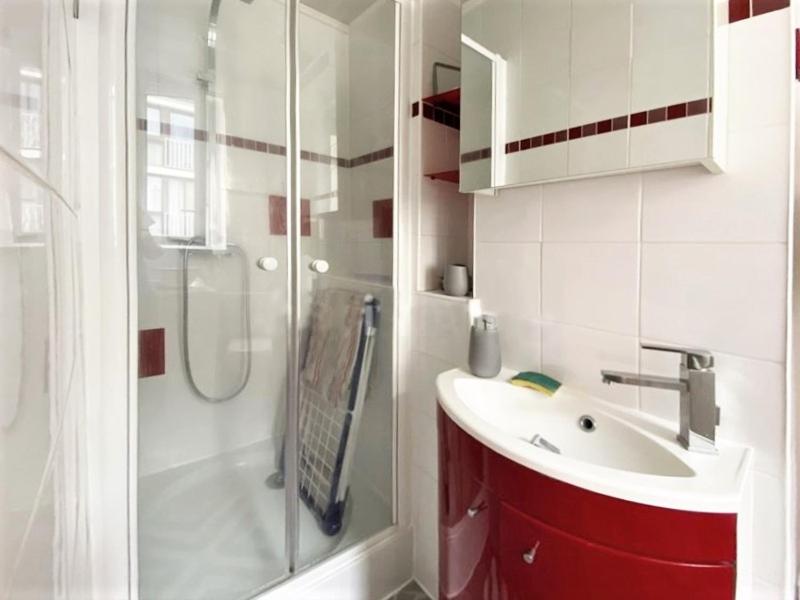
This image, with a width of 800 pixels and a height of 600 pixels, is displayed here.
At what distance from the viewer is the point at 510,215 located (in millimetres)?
1077

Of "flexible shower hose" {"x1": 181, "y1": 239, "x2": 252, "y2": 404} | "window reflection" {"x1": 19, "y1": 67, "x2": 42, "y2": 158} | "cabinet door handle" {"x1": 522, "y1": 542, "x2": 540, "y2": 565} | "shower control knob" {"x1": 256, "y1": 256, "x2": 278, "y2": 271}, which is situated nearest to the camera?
"window reflection" {"x1": 19, "y1": 67, "x2": 42, "y2": 158}

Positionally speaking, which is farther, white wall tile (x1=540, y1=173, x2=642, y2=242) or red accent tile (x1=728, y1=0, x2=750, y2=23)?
white wall tile (x1=540, y1=173, x2=642, y2=242)

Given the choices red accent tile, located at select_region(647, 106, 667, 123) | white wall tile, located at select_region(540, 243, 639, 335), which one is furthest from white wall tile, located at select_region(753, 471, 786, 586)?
red accent tile, located at select_region(647, 106, 667, 123)

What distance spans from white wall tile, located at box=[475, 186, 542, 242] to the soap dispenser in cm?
26

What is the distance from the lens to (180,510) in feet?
4.05

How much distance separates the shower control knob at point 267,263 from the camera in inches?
53.4

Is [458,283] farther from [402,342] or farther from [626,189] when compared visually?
[626,189]

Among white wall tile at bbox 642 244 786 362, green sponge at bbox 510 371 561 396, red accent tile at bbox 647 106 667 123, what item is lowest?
green sponge at bbox 510 371 561 396

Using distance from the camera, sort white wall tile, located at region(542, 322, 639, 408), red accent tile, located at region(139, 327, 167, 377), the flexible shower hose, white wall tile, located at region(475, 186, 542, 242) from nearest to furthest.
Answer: white wall tile, located at region(542, 322, 639, 408) → white wall tile, located at region(475, 186, 542, 242) → red accent tile, located at region(139, 327, 167, 377) → the flexible shower hose

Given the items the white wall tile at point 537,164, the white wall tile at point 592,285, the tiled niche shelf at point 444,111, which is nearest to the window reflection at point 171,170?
the tiled niche shelf at point 444,111

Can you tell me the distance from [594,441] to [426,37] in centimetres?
140

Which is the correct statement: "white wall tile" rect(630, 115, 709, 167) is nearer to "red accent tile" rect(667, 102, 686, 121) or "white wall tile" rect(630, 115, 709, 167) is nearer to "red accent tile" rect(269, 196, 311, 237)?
"red accent tile" rect(667, 102, 686, 121)

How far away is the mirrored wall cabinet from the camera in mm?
707

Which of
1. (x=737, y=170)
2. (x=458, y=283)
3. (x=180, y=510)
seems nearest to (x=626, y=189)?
(x=737, y=170)
